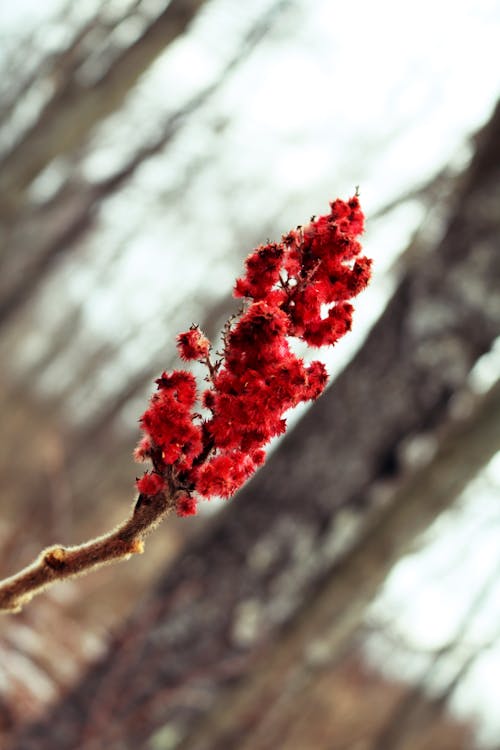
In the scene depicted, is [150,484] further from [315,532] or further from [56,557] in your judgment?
[315,532]

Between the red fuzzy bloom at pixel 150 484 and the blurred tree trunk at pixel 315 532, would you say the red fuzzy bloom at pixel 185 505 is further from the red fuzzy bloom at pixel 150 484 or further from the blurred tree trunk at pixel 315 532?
the blurred tree trunk at pixel 315 532

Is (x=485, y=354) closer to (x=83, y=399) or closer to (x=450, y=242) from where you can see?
(x=450, y=242)

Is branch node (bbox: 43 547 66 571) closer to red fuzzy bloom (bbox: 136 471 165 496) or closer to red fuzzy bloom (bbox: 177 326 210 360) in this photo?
red fuzzy bloom (bbox: 136 471 165 496)

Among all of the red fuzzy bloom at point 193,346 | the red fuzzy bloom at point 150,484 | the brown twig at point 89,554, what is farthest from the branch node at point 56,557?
the red fuzzy bloom at point 193,346

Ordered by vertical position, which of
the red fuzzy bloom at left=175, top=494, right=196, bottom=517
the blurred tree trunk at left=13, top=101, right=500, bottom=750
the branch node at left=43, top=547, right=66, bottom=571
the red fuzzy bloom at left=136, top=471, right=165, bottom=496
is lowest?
the red fuzzy bloom at left=175, top=494, right=196, bottom=517

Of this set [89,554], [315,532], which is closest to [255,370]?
[89,554]

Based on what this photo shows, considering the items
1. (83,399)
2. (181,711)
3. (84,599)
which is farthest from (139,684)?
(83,399)

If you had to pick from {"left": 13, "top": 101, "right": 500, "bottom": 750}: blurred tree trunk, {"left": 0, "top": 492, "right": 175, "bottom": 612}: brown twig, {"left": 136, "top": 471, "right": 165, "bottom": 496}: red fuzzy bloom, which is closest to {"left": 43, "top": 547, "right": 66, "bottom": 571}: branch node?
{"left": 0, "top": 492, "right": 175, "bottom": 612}: brown twig
